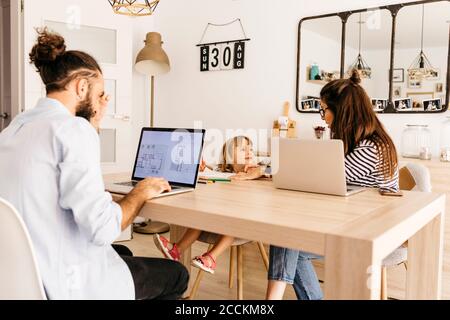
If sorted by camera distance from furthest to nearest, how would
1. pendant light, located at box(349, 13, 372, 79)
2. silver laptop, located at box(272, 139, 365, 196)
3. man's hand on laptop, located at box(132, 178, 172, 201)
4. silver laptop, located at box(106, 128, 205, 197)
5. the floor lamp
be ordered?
1. the floor lamp
2. pendant light, located at box(349, 13, 372, 79)
3. silver laptop, located at box(106, 128, 205, 197)
4. silver laptop, located at box(272, 139, 365, 196)
5. man's hand on laptop, located at box(132, 178, 172, 201)

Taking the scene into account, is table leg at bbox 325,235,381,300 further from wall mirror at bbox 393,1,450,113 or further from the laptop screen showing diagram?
wall mirror at bbox 393,1,450,113

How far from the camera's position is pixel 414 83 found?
119 inches

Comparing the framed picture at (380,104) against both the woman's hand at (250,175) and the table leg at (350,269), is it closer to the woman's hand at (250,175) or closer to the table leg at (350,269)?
the woman's hand at (250,175)

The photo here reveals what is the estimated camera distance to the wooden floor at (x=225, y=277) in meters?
2.61

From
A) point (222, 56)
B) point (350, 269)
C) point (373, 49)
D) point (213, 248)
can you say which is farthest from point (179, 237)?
point (222, 56)

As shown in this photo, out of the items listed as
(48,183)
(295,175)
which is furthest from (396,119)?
(48,183)

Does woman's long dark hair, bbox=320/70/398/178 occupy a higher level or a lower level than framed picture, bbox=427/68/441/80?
lower

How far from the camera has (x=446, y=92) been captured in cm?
288

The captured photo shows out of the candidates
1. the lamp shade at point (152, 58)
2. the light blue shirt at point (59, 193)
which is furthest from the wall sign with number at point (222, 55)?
the light blue shirt at point (59, 193)

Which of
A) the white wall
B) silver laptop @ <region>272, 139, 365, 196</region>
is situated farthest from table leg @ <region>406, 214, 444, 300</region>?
the white wall

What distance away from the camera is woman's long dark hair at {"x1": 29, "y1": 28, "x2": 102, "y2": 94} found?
4.19 ft

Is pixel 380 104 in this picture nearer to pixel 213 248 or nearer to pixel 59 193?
pixel 213 248

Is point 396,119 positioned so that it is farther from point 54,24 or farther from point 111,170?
point 54,24

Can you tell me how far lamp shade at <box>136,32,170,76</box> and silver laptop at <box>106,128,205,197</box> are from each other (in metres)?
2.29
